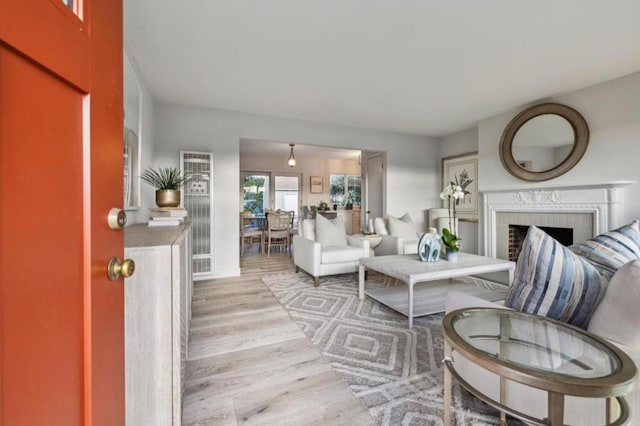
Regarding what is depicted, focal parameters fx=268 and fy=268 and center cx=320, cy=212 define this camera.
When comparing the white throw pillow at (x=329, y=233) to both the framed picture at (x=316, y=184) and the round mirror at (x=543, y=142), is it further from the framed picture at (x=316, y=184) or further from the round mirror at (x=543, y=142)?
the framed picture at (x=316, y=184)

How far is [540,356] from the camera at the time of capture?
2.99ft

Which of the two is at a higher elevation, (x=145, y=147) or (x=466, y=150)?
(x=466, y=150)

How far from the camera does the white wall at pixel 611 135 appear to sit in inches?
113

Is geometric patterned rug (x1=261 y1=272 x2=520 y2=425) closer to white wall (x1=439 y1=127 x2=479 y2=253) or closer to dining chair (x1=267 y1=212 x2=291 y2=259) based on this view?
dining chair (x1=267 y1=212 x2=291 y2=259)

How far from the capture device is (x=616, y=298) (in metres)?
0.96

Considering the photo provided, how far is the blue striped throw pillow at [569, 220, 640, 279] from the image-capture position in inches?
46.8

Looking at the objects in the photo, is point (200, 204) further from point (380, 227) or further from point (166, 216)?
point (380, 227)

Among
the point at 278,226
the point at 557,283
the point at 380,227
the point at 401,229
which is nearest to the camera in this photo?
the point at 557,283

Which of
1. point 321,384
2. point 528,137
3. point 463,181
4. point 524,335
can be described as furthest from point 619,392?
point 463,181

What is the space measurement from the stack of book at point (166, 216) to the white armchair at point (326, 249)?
1665 mm

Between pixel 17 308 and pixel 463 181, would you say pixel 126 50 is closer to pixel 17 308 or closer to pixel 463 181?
pixel 17 308

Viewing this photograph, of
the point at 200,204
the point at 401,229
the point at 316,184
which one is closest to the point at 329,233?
the point at 401,229

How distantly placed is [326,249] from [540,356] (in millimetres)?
2678

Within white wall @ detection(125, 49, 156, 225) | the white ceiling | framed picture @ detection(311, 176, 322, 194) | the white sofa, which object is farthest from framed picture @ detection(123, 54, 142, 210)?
framed picture @ detection(311, 176, 322, 194)
